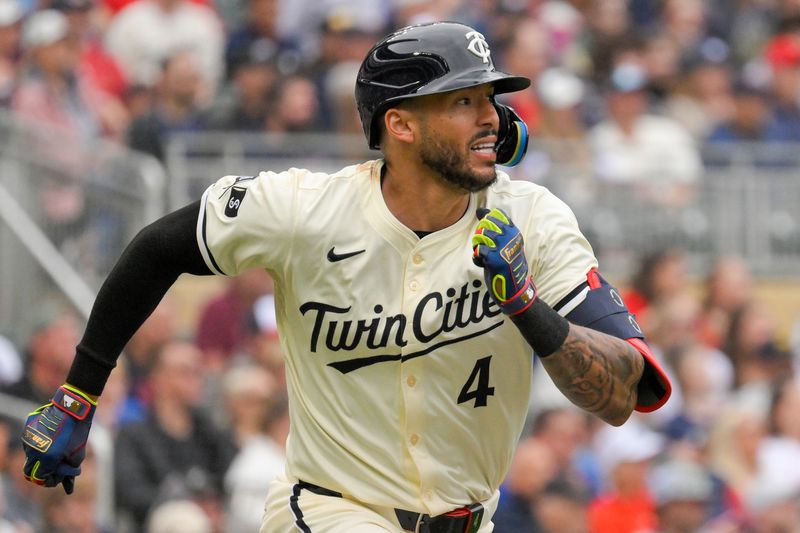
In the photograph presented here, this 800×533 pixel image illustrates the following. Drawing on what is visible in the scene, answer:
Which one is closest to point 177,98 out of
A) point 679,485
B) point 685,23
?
point 679,485

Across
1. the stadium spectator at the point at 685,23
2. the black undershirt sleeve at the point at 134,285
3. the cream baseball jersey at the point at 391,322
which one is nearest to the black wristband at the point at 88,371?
the black undershirt sleeve at the point at 134,285

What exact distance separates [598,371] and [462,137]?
2.60 feet

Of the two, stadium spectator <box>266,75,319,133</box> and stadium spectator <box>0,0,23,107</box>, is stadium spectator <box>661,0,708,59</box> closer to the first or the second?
stadium spectator <box>266,75,319,133</box>

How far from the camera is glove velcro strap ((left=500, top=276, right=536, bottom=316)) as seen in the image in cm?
415

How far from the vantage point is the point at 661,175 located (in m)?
11.3

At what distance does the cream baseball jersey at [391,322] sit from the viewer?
4.58 metres

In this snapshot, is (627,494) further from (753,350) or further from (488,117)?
(488,117)

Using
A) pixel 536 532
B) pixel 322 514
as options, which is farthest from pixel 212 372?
pixel 322 514

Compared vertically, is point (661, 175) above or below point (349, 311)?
below

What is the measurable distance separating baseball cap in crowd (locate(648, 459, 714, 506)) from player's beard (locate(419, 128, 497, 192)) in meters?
4.64

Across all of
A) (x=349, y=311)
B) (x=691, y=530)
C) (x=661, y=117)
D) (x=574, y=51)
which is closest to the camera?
(x=349, y=311)

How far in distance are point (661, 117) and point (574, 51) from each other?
1.28 metres

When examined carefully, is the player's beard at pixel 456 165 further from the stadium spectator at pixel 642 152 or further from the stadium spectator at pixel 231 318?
the stadium spectator at pixel 642 152

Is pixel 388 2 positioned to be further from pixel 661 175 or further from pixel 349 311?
pixel 349 311
